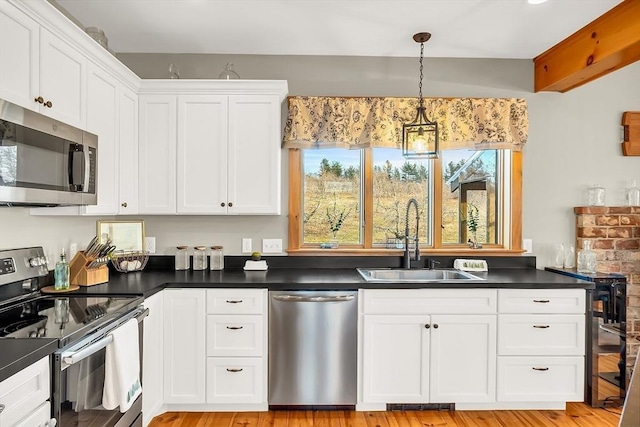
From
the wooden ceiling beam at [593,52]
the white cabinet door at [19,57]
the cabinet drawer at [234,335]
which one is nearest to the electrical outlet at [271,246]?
the cabinet drawer at [234,335]

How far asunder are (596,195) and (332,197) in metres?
2.08

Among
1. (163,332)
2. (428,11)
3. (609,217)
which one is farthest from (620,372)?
(163,332)

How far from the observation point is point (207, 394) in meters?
2.52

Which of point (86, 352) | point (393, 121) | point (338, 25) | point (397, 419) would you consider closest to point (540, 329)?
point (397, 419)

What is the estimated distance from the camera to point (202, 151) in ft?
9.31

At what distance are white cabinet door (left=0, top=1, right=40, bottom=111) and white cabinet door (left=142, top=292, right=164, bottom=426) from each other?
3.87 ft

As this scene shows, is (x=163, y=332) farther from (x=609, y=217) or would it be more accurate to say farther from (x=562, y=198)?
(x=609, y=217)

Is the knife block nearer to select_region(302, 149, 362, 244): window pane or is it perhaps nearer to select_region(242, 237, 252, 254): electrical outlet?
select_region(242, 237, 252, 254): electrical outlet

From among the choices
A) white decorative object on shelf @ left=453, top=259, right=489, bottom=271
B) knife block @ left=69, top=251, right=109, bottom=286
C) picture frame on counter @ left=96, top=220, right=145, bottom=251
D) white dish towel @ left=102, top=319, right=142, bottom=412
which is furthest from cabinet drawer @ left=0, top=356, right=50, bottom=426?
white decorative object on shelf @ left=453, top=259, right=489, bottom=271

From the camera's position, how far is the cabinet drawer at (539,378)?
8.36 ft

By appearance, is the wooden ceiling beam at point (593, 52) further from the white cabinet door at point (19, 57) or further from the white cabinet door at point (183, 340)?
the white cabinet door at point (19, 57)

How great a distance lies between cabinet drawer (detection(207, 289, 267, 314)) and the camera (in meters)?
2.50

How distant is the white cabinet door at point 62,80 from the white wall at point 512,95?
1.05 metres

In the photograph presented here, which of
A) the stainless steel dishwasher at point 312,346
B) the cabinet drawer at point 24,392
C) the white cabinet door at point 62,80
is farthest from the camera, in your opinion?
the stainless steel dishwasher at point 312,346
